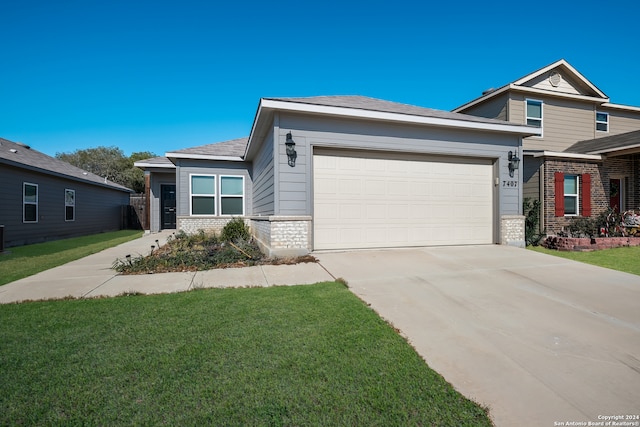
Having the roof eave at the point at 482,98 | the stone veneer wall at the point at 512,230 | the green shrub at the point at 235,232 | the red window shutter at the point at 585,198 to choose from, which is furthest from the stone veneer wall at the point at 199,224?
the red window shutter at the point at 585,198

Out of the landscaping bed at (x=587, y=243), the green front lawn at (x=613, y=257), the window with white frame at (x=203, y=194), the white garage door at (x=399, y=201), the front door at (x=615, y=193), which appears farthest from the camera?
the front door at (x=615, y=193)

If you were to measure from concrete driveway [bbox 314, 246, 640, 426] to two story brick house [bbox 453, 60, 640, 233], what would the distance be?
5.57 meters

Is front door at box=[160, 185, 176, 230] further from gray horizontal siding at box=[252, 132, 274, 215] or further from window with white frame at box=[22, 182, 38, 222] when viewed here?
gray horizontal siding at box=[252, 132, 274, 215]

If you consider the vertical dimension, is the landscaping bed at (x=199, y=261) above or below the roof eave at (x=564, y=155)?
below

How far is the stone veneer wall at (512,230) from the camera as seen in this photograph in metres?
7.93

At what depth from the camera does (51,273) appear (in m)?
5.37

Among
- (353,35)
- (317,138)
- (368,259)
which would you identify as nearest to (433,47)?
(353,35)

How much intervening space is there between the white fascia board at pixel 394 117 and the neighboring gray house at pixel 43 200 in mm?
9692

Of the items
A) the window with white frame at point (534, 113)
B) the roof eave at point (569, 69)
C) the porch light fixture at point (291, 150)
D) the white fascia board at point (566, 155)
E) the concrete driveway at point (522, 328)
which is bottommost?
the concrete driveway at point (522, 328)

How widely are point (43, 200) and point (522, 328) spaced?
610 inches

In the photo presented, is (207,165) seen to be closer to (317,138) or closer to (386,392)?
(317,138)

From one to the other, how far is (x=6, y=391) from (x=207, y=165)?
9616 millimetres

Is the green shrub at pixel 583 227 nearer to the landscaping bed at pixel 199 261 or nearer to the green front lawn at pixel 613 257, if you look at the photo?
the green front lawn at pixel 613 257

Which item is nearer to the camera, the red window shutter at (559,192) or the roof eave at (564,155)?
the roof eave at (564,155)
